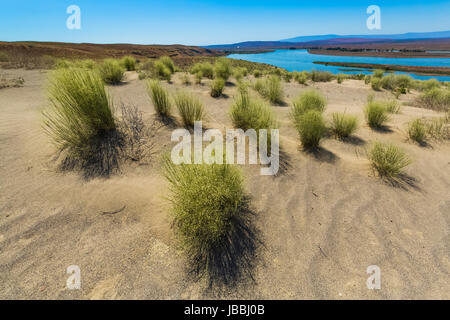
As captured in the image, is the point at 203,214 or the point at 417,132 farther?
the point at 417,132

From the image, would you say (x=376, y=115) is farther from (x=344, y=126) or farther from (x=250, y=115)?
(x=250, y=115)

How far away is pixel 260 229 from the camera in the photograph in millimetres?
2330

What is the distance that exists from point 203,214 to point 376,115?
5.21 m

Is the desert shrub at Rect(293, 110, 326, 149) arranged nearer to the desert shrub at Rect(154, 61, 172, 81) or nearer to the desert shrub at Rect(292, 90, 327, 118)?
the desert shrub at Rect(292, 90, 327, 118)

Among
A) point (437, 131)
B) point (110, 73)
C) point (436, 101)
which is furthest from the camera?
point (110, 73)

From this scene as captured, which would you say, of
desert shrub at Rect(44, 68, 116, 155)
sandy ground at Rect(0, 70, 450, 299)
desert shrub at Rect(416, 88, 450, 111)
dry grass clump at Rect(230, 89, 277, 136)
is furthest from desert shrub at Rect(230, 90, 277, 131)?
desert shrub at Rect(416, 88, 450, 111)

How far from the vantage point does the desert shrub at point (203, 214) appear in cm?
200

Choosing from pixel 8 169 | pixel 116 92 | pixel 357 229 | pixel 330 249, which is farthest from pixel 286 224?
pixel 116 92

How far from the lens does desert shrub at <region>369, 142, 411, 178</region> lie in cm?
324

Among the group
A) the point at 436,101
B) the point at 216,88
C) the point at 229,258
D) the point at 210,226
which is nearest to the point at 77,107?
the point at 210,226

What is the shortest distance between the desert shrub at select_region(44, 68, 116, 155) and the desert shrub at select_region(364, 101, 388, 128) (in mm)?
5815

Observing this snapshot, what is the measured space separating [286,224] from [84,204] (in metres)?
2.44

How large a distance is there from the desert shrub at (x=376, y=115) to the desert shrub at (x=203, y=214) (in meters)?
4.72

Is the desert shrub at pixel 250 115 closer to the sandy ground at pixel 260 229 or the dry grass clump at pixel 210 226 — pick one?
the sandy ground at pixel 260 229
